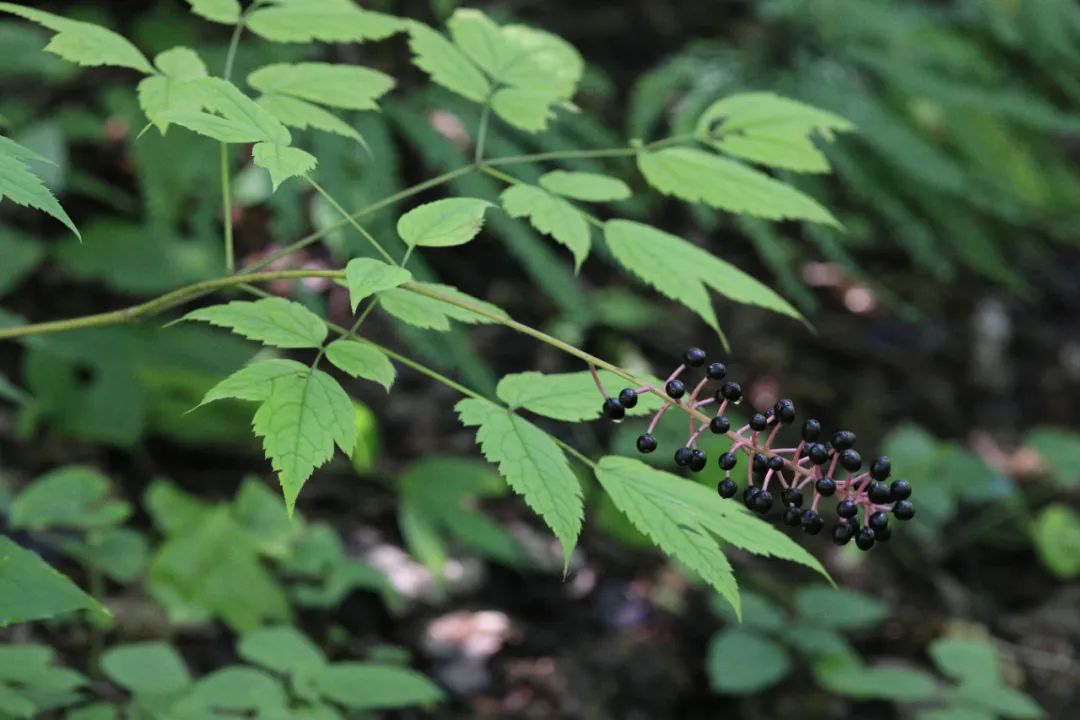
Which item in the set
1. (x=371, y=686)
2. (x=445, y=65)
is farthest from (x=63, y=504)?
(x=445, y=65)

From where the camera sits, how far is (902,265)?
4250 millimetres

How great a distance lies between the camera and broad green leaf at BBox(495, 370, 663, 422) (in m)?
1.18

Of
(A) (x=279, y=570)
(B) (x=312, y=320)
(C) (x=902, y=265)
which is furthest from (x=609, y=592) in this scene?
(C) (x=902, y=265)

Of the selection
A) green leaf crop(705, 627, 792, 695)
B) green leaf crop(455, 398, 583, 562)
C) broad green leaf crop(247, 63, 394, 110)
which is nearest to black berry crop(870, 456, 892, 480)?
green leaf crop(455, 398, 583, 562)

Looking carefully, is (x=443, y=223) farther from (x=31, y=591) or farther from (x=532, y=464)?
(x=31, y=591)

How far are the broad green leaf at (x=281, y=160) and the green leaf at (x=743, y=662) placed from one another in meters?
1.74

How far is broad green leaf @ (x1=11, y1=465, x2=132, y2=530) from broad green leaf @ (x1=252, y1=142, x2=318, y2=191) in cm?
109

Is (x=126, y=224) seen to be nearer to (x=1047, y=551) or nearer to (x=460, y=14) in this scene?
(x=460, y=14)

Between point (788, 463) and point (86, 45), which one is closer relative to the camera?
point (788, 463)

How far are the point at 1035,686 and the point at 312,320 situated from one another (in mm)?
2428

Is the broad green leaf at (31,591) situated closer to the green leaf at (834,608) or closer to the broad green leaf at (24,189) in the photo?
the broad green leaf at (24,189)

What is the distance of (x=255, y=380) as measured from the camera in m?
1.08

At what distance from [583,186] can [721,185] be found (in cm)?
18

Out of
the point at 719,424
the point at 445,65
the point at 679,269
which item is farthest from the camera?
the point at 445,65
